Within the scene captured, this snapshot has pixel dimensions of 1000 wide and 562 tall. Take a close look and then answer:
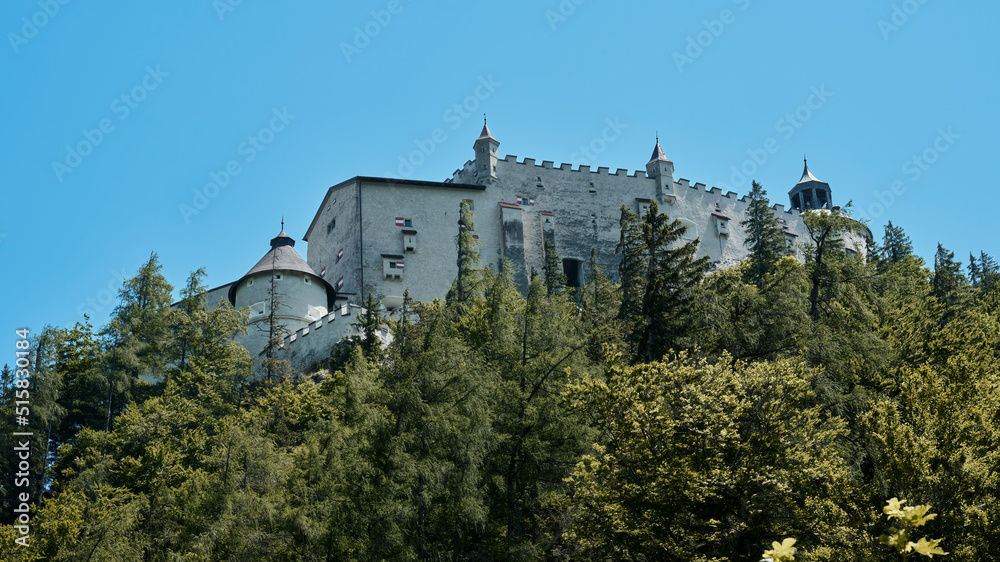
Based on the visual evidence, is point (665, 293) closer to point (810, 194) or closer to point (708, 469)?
point (708, 469)

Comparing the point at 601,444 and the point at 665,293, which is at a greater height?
the point at 665,293

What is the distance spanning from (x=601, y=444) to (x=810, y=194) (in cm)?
6092

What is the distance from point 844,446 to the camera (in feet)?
58.9

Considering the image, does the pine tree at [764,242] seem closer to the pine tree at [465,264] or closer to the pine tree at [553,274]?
the pine tree at [553,274]

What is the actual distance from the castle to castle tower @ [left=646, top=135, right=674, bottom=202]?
72mm

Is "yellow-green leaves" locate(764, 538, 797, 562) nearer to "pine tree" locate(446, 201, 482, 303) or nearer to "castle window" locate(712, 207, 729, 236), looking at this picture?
"pine tree" locate(446, 201, 482, 303)

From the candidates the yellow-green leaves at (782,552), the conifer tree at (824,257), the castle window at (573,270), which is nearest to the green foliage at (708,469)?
the conifer tree at (824,257)

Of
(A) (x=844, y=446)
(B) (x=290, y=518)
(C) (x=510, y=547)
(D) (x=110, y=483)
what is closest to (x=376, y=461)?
(B) (x=290, y=518)

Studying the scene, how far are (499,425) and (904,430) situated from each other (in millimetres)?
9602

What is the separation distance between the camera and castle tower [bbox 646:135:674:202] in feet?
211

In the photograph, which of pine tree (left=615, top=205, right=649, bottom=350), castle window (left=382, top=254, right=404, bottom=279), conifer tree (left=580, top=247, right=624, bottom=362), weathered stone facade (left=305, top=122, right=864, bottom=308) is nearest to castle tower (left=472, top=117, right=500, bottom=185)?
weathered stone facade (left=305, top=122, right=864, bottom=308)

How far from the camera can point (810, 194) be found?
75.3 m

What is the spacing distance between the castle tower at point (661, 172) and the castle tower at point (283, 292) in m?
27.1

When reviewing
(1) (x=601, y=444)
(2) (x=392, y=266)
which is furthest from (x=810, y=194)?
(1) (x=601, y=444)
